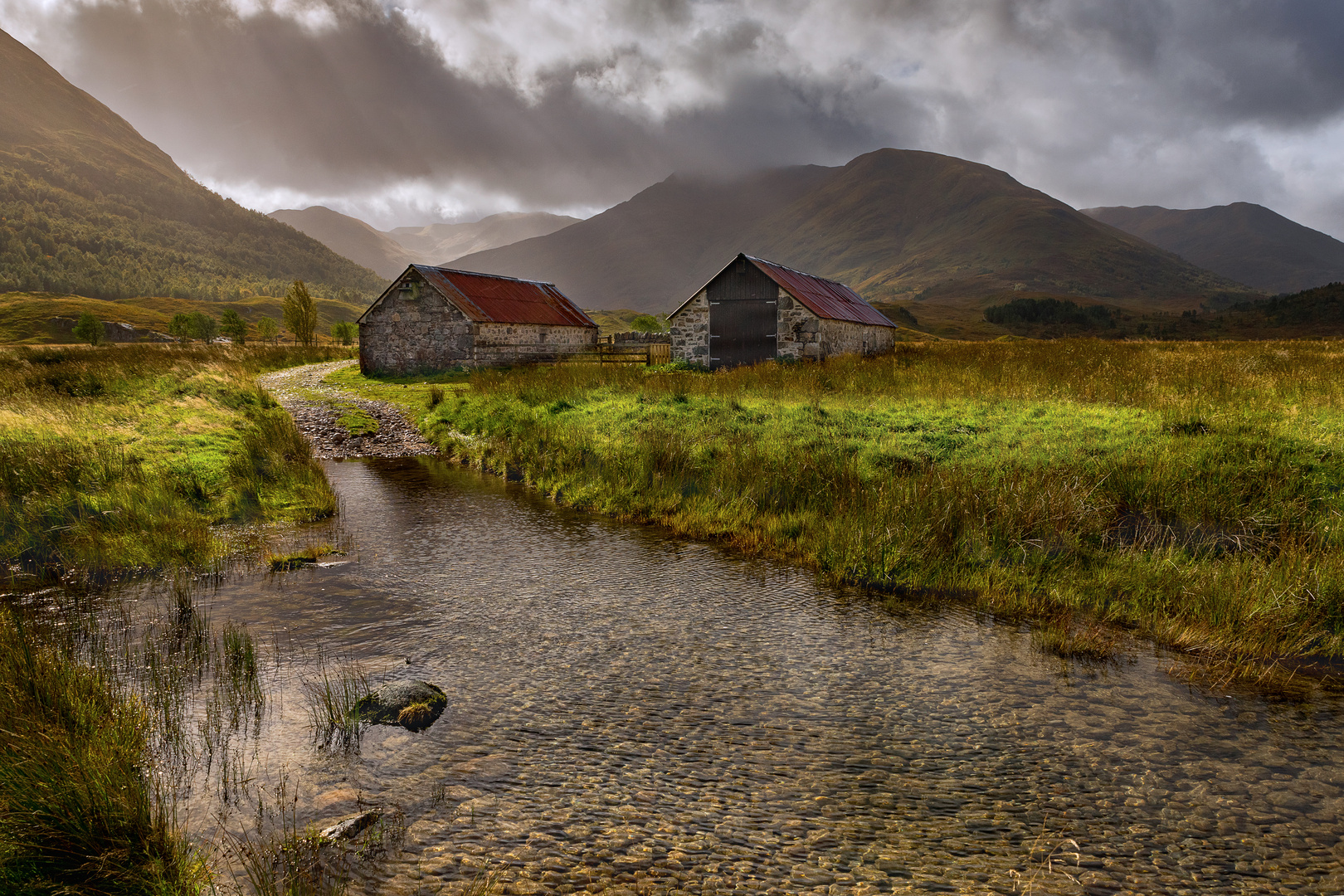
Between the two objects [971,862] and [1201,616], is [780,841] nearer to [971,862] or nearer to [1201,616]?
[971,862]

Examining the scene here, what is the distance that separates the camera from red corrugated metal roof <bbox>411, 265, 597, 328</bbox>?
35.8 m

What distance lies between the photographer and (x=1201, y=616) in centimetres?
654

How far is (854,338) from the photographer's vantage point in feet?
118

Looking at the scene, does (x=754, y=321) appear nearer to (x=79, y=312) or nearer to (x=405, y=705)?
(x=405, y=705)

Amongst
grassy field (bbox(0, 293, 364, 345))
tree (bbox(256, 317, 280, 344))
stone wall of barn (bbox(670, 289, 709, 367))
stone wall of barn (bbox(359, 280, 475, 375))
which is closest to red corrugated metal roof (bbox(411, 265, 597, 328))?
stone wall of barn (bbox(359, 280, 475, 375))

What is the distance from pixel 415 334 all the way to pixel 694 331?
16.1m

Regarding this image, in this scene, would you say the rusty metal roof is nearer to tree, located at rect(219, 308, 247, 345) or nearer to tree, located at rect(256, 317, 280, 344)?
tree, located at rect(219, 308, 247, 345)

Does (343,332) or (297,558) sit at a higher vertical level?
(343,332)

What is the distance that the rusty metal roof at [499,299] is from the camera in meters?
35.7

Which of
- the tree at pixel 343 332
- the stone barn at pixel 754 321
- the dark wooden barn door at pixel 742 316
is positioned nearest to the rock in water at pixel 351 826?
the stone barn at pixel 754 321

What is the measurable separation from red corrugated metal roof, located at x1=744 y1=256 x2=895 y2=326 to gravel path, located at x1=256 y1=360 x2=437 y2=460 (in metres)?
17.8

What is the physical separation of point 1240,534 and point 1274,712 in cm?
367

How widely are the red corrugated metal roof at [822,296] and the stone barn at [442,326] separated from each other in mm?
14604

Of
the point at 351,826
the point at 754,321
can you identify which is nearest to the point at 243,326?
the point at 754,321
